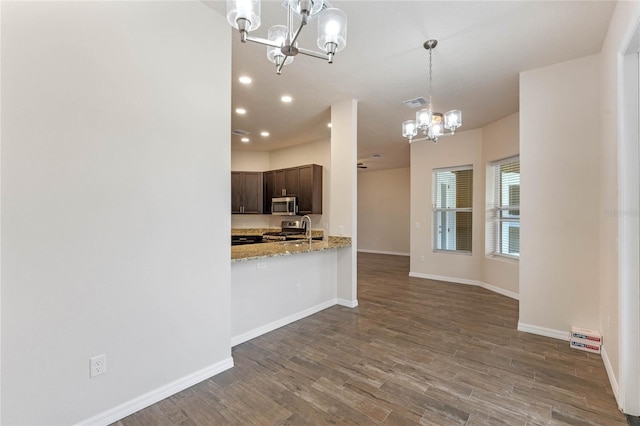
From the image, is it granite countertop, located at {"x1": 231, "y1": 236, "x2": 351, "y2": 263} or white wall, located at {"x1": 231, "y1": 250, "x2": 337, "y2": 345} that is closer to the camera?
granite countertop, located at {"x1": 231, "y1": 236, "x2": 351, "y2": 263}

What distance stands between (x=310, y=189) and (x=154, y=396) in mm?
4488

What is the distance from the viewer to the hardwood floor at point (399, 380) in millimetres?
1892

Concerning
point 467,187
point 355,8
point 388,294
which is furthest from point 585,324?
point 355,8

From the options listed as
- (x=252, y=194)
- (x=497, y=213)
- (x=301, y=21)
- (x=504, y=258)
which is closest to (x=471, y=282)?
(x=504, y=258)

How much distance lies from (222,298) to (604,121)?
3.75 metres

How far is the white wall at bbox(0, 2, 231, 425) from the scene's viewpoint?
153 centimetres

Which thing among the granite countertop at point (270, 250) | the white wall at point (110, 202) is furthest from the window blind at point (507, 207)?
the white wall at point (110, 202)

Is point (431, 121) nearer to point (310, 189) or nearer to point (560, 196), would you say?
point (560, 196)

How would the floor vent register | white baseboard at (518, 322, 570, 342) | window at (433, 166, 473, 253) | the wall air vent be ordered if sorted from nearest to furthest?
the floor vent register < white baseboard at (518, 322, 570, 342) < the wall air vent < window at (433, 166, 473, 253)

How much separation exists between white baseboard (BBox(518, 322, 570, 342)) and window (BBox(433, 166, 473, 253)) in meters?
2.60

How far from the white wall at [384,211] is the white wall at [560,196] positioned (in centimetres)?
609

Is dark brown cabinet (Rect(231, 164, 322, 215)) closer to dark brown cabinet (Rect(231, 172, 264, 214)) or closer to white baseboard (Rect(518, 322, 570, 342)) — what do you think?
dark brown cabinet (Rect(231, 172, 264, 214))

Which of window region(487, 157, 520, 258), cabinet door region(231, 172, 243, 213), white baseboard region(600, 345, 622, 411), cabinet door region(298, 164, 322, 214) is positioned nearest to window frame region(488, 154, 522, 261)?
window region(487, 157, 520, 258)

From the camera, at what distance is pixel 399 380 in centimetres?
229
